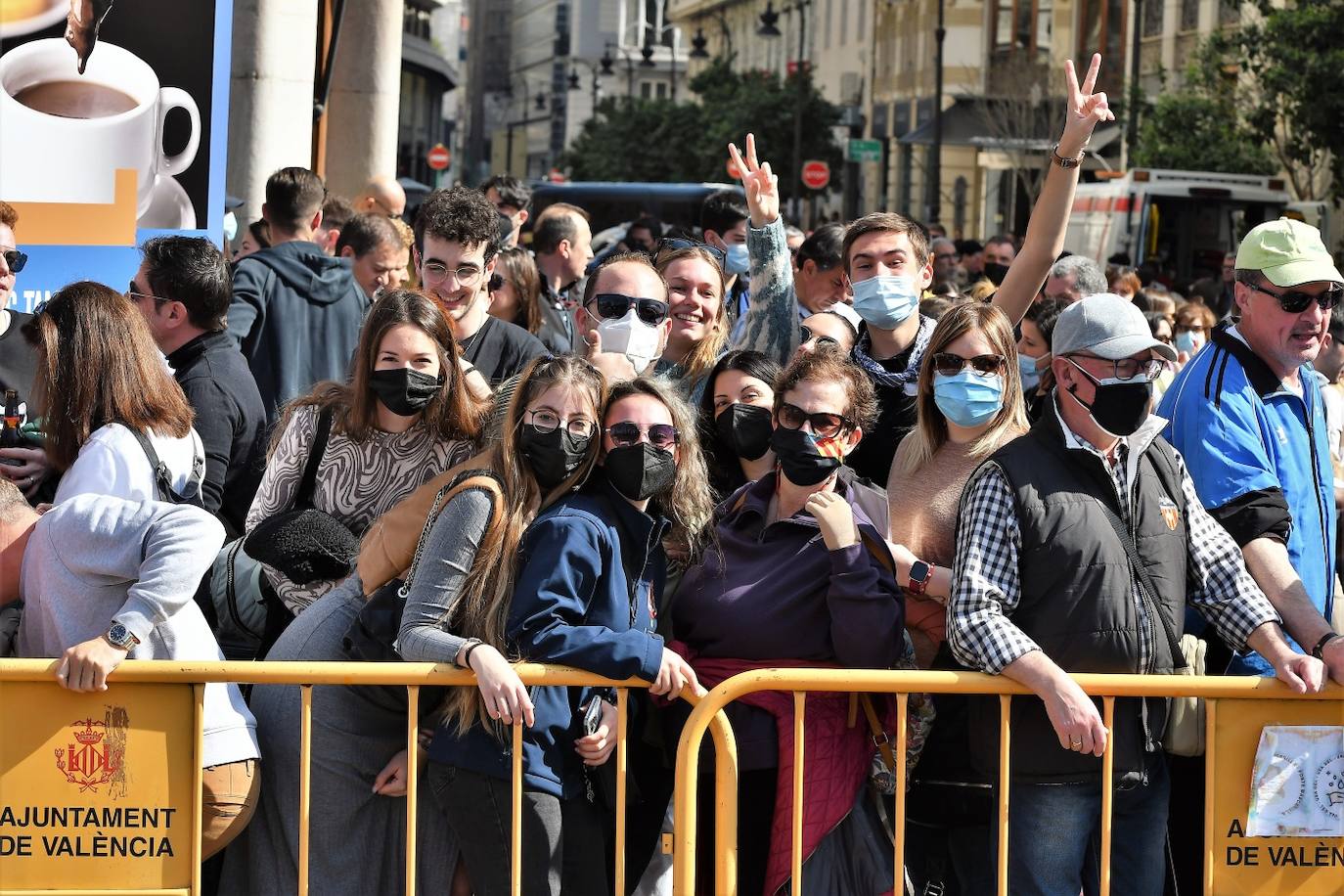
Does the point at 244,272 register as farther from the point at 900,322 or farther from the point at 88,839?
the point at 88,839

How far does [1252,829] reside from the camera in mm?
4184

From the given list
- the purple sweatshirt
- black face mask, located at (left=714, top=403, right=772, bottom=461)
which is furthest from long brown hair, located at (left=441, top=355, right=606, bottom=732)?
black face mask, located at (left=714, top=403, right=772, bottom=461)

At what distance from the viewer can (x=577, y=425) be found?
13.9 ft

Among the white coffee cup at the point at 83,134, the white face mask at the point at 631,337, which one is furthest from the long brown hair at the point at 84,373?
the white coffee cup at the point at 83,134

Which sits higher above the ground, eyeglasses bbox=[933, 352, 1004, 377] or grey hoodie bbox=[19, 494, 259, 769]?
eyeglasses bbox=[933, 352, 1004, 377]

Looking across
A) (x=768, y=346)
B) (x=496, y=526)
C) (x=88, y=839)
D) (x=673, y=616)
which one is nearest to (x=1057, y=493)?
(x=673, y=616)

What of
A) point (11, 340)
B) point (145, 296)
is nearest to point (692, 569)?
point (145, 296)

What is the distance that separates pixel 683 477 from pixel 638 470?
0.21 metres

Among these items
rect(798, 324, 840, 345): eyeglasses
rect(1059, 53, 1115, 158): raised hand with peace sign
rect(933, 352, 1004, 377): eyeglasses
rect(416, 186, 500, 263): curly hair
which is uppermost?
rect(1059, 53, 1115, 158): raised hand with peace sign

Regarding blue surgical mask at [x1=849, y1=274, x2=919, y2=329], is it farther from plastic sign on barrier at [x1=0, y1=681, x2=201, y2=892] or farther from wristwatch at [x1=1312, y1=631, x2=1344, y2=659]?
plastic sign on barrier at [x1=0, y1=681, x2=201, y2=892]

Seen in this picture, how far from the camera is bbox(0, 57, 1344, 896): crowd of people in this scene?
4.11 meters

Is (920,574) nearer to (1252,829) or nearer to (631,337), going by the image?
(1252,829)

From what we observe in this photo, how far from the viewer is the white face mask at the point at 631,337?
5375 millimetres

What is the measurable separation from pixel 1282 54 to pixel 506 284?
1934 cm
